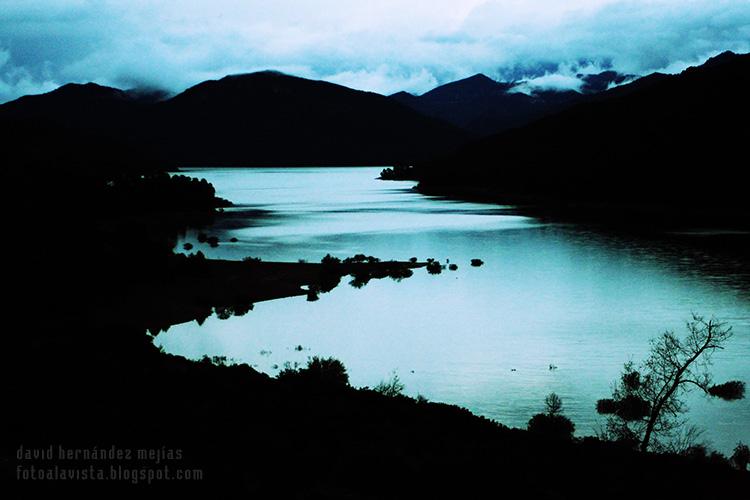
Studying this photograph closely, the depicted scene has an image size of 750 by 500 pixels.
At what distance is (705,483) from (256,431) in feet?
38.8

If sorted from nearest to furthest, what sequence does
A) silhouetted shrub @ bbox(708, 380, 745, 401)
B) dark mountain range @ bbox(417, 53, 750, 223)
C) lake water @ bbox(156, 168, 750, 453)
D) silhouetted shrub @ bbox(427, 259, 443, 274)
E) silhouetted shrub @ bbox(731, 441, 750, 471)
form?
silhouetted shrub @ bbox(731, 441, 750, 471) < silhouetted shrub @ bbox(708, 380, 745, 401) < lake water @ bbox(156, 168, 750, 453) < silhouetted shrub @ bbox(427, 259, 443, 274) < dark mountain range @ bbox(417, 53, 750, 223)

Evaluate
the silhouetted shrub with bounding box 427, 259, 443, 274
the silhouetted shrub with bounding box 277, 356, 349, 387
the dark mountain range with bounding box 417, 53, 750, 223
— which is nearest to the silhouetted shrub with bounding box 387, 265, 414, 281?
the silhouetted shrub with bounding box 427, 259, 443, 274

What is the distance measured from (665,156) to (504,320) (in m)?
126

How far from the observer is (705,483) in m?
19.6

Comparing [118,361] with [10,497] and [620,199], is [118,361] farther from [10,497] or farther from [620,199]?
[620,199]

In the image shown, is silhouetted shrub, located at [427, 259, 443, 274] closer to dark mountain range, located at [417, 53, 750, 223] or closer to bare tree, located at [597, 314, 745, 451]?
bare tree, located at [597, 314, 745, 451]

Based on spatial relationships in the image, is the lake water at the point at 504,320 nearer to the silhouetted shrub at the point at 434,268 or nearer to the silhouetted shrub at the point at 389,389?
the silhouetted shrub at the point at 389,389

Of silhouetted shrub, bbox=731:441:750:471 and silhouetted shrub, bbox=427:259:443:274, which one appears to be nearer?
silhouetted shrub, bbox=731:441:750:471

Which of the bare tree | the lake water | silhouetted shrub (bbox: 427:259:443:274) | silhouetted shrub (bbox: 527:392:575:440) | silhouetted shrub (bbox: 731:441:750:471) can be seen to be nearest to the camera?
silhouetted shrub (bbox: 731:441:750:471)

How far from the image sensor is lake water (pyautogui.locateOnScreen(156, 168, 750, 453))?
3462 centimetres

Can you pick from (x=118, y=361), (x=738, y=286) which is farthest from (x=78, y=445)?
(x=738, y=286)

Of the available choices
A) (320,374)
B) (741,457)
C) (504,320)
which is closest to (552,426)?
(741,457)

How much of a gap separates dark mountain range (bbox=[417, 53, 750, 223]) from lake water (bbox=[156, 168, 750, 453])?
196 ft

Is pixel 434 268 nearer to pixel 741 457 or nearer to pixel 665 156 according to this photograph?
pixel 741 457
